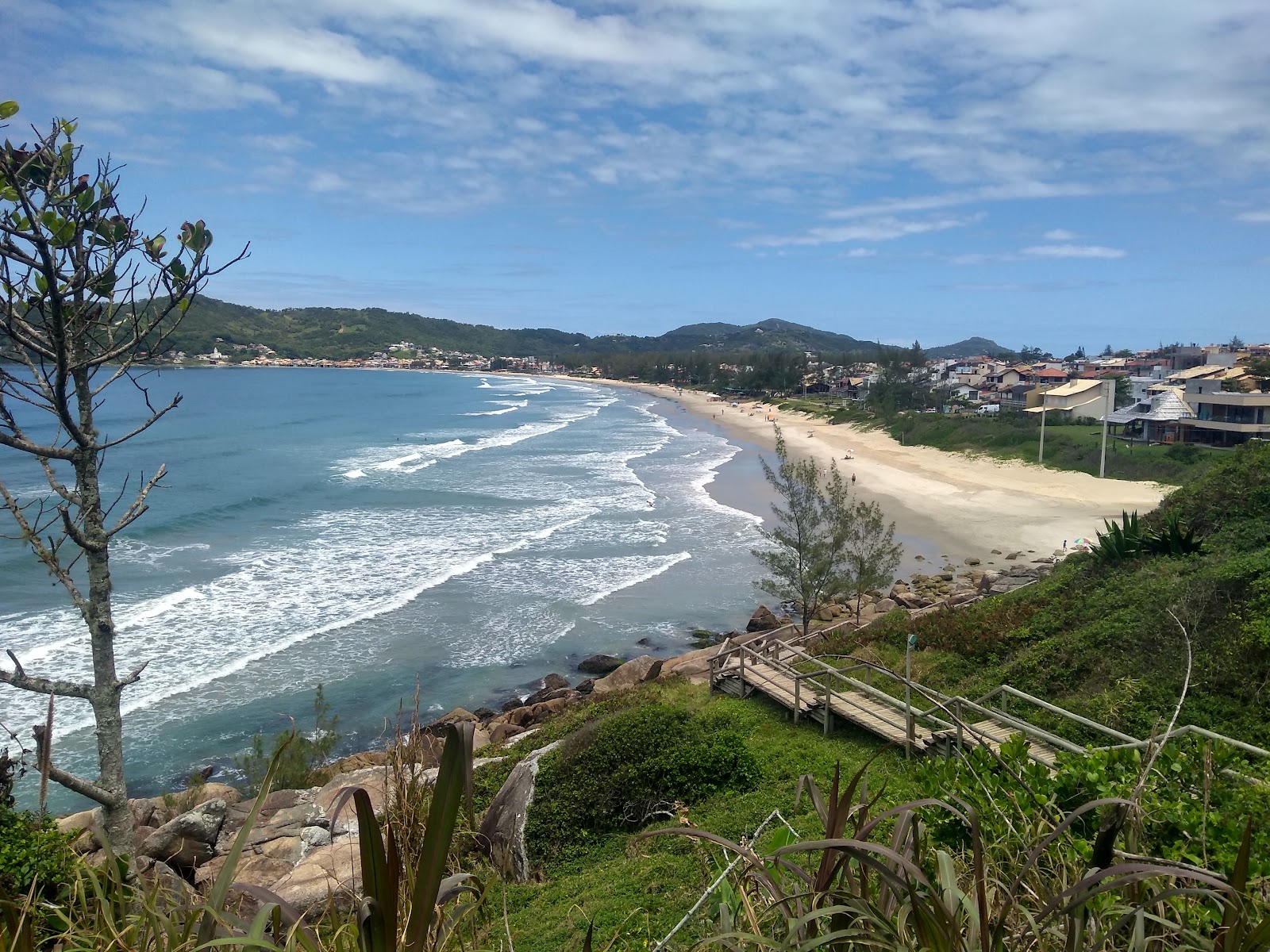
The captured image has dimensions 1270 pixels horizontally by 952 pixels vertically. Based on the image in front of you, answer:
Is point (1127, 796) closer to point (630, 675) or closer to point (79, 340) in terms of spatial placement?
point (79, 340)

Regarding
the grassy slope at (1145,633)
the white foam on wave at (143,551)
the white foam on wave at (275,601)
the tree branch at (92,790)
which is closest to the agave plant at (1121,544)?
the grassy slope at (1145,633)

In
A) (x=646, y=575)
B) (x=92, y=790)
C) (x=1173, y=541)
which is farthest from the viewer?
(x=646, y=575)

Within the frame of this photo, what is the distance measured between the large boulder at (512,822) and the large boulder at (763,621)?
12683 millimetres

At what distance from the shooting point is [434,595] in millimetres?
27016

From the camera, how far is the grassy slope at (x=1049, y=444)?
42.2 m


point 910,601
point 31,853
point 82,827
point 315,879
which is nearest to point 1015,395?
point 910,601

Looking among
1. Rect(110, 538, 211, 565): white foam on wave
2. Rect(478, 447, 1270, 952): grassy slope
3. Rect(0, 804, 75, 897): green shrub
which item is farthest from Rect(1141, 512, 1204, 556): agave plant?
Rect(110, 538, 211, 565): white foam on wave

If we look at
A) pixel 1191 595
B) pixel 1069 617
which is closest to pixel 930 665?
pixel 1069 617

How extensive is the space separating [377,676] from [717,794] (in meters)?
13.5

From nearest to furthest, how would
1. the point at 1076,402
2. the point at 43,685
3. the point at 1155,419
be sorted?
the point at 43,685 → the point at 1155,419 → the point at 1076,402

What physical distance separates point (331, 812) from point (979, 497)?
141ft

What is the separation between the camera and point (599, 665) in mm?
21516

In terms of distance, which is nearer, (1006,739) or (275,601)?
(1006,739)

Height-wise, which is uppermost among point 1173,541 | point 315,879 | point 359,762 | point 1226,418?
point 1226,418
